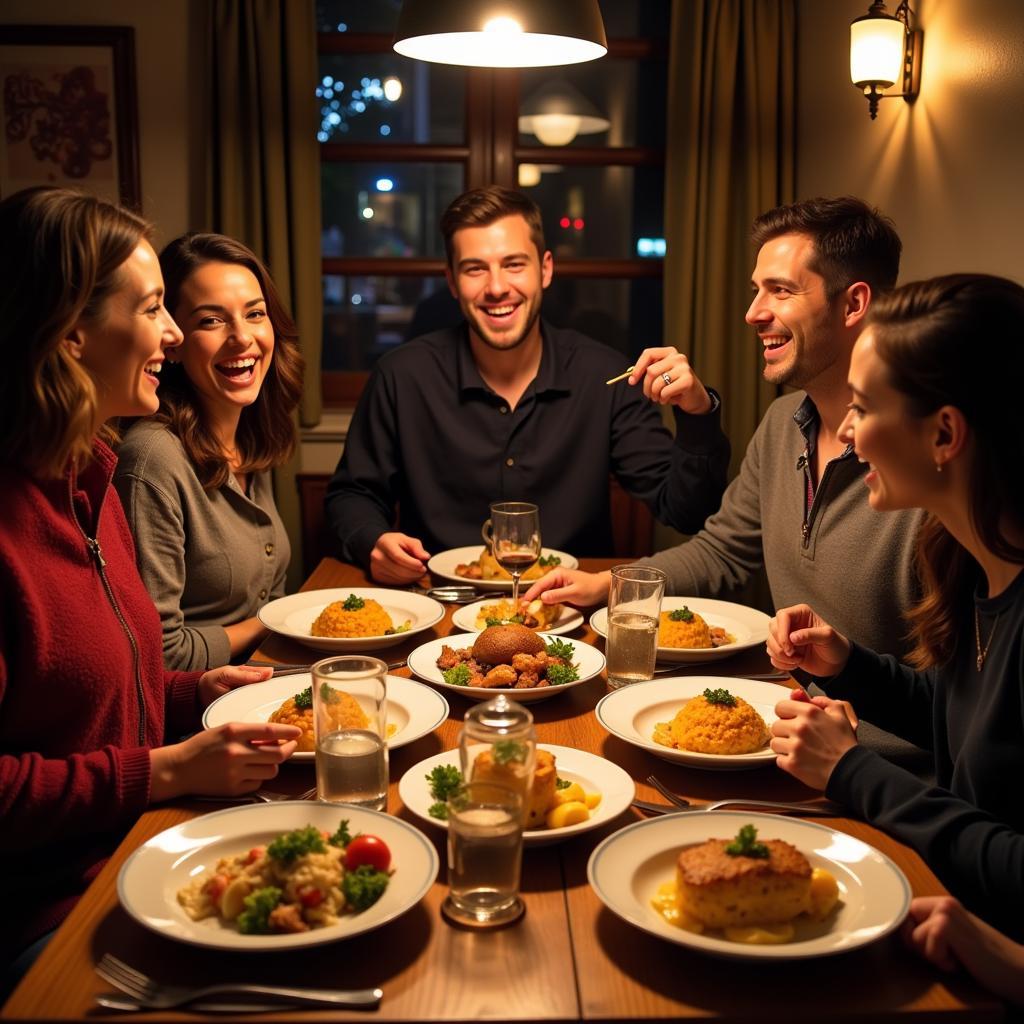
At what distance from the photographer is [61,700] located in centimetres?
156

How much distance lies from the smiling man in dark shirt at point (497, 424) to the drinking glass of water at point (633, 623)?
1.29m

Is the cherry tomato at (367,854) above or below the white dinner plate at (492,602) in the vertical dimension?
below

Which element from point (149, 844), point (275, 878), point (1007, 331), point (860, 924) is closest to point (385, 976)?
point (275, 878)

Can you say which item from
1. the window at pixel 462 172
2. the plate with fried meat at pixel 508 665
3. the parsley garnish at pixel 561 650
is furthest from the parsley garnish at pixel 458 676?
the window at pixel 462 172

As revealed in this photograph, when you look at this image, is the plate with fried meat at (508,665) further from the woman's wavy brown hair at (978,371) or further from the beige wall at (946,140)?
the beige wall at (946,140)

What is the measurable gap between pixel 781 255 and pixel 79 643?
1598 millimetres

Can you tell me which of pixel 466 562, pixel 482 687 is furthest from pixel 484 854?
pixel 466 562

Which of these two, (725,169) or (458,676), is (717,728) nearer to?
(458,676)

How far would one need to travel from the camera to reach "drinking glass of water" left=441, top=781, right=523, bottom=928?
1169 millimetres

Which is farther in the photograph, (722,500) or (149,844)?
(722,500)

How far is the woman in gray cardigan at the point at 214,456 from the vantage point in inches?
87.9

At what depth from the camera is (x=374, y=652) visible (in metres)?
2.07

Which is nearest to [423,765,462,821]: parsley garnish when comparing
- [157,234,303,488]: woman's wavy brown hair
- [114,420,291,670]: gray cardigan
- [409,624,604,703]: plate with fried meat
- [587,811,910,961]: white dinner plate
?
[587,811,910,961]: white dinner plate

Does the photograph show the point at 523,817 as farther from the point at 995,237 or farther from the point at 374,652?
the point at 995,237
